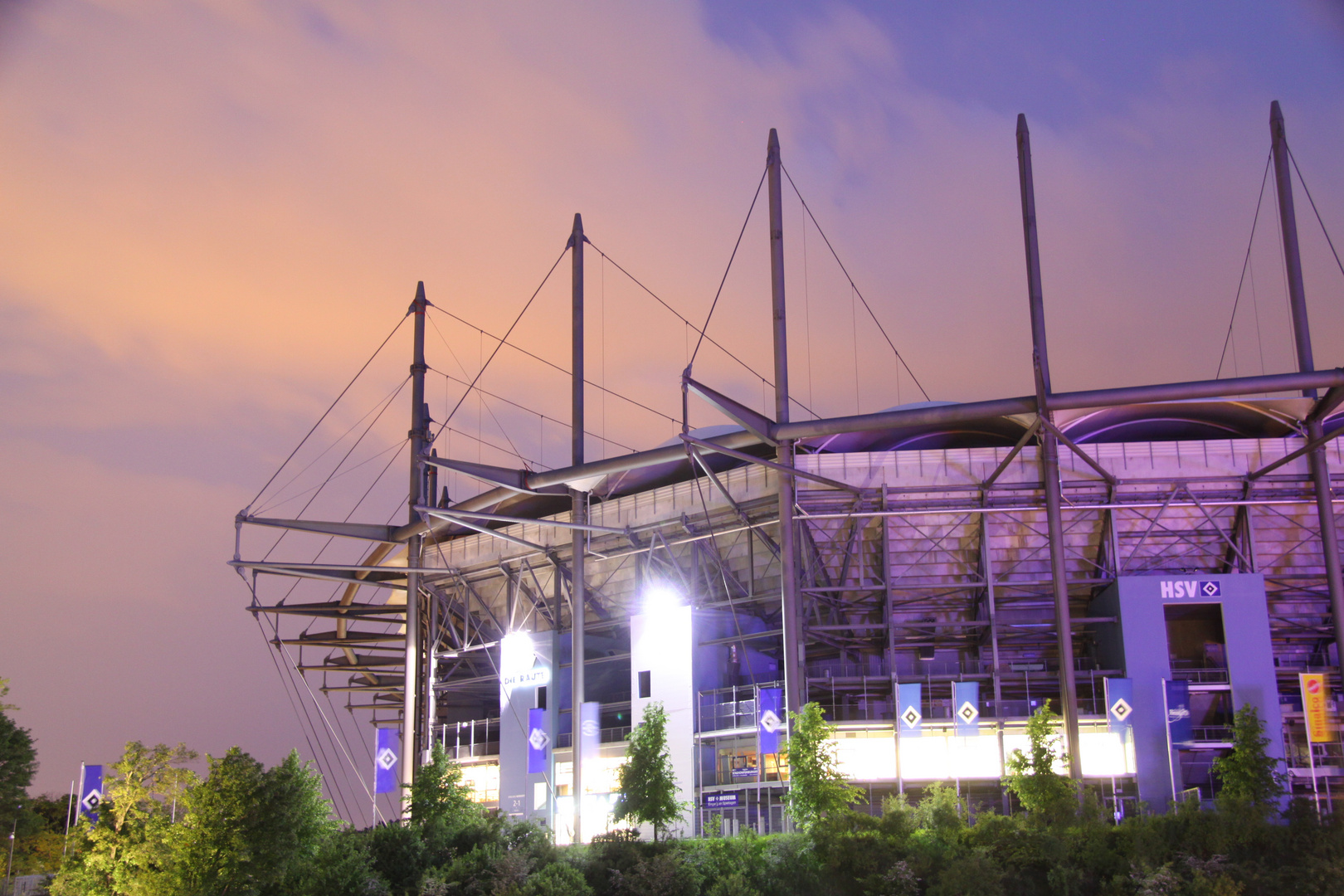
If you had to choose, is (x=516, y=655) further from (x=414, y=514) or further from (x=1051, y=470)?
(x=1051, y=470)

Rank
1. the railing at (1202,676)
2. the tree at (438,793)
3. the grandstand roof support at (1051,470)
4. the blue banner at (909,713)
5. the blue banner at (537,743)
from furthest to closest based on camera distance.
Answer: the blue banner at (537,743), the tree at (438,793), the blue banner at (909,713), the railing at (1202,676), the grandstand roof support at (1051,470)

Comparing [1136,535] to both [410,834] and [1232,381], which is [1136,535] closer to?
[1232,381]

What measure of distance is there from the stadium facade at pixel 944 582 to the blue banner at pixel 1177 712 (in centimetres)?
15

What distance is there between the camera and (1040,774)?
4378 cm

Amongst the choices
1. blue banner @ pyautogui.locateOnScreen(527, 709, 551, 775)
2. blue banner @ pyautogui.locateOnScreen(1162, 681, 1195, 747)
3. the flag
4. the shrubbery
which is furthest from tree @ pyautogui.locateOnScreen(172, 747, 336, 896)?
blue banner @ pyautogui.locateOnScreen(1162, 681, 1195, 747)

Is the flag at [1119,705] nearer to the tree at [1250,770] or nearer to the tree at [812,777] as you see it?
the tree at [1250,770]

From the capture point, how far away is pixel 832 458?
2126 inches

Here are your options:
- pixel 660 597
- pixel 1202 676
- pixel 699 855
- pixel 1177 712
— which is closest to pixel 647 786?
pixel 699 855

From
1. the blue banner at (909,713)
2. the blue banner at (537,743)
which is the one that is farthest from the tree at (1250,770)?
the blue banner at (537,743)

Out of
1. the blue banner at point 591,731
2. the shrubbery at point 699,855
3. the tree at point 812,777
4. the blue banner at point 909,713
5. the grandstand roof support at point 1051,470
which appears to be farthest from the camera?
the blue banner at point 591,731

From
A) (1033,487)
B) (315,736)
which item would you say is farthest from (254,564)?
(1033,487)

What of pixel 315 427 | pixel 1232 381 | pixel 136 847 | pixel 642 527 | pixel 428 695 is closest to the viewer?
pixel 136 847

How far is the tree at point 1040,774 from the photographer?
141 feet

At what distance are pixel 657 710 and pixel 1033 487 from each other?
1922 centimetres
